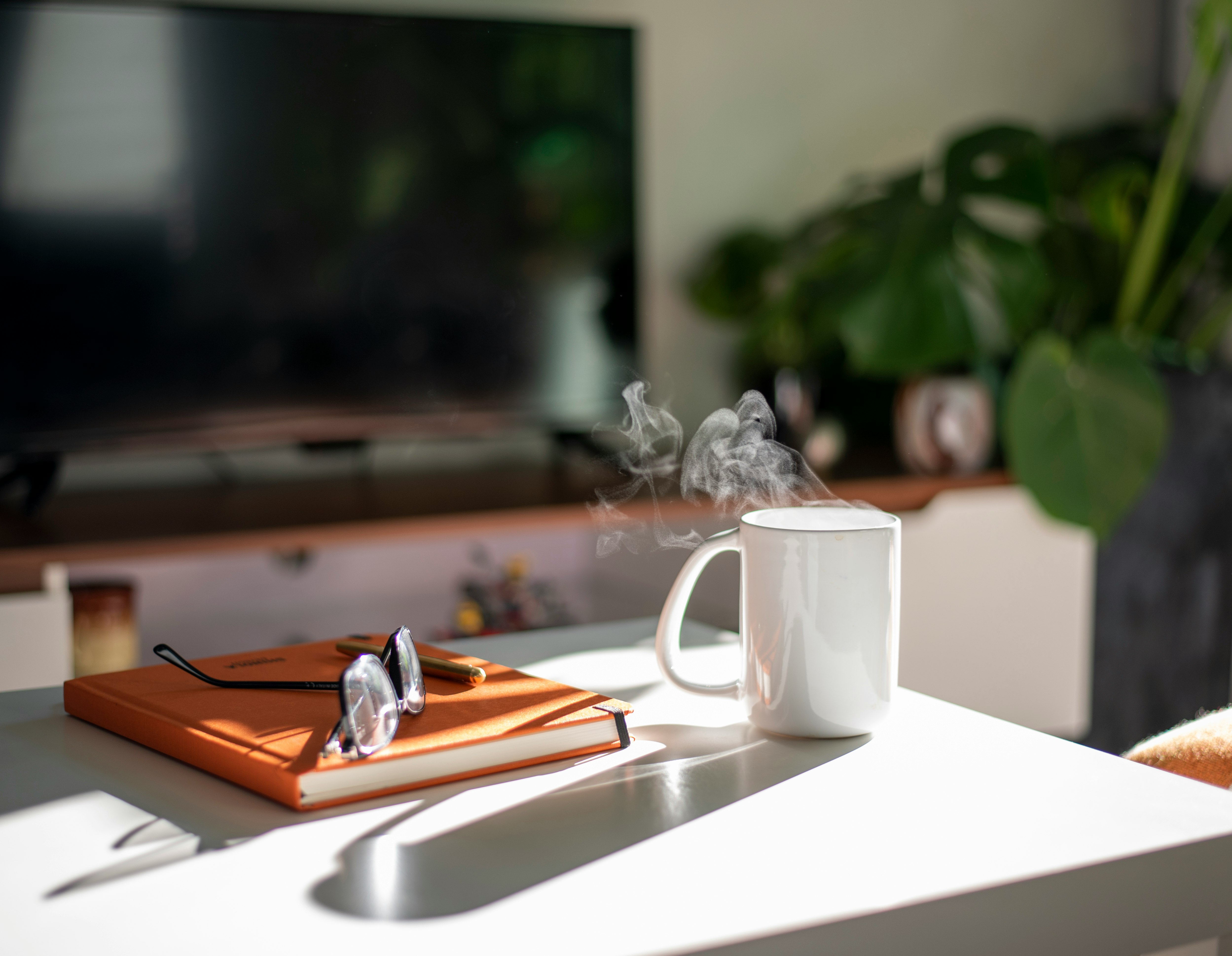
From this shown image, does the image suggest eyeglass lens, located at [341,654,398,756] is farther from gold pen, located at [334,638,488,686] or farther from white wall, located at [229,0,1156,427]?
white wall, located at [229,0,1156,427]

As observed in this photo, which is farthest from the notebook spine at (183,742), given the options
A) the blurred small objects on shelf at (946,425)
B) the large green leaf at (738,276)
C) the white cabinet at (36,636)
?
the large green leaf at (738,276)

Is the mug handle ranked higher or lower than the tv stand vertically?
higher

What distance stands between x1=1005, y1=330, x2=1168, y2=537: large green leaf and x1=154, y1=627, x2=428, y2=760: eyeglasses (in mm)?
1347

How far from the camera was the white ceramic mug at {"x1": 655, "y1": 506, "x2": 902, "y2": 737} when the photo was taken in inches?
23.5

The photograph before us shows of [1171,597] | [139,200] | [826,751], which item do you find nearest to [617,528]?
[139,200]

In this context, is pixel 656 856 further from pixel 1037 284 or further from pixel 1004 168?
pixel 1004 168

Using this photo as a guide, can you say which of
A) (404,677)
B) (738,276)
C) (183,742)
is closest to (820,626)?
(404,677)

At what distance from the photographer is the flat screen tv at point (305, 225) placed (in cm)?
165

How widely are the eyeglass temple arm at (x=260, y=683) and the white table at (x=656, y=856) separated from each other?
5cm

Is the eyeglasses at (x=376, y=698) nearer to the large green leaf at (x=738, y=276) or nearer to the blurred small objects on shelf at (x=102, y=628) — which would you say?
the blurred small objects on shelf at (x=102, y=628)

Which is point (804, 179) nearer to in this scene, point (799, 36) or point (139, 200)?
point (799, 36)

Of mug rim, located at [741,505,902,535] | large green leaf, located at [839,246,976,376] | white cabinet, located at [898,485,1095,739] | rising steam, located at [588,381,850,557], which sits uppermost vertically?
large green leaf, located at [839,246,976,376]

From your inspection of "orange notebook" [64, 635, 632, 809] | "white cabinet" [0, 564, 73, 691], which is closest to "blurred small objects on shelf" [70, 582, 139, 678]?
"white cabinet" [0, 564, 73, 691]

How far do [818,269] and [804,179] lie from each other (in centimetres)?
32
